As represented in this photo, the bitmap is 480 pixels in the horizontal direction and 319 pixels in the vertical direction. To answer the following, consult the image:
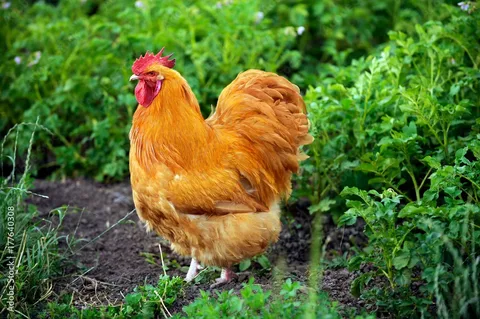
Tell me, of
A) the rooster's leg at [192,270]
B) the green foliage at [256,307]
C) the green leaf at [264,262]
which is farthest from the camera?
the green leaf at [264,262]

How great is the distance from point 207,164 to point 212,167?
0.04m

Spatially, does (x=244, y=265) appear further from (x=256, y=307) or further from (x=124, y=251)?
(x=256, y=307)

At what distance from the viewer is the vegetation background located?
12.4 feet

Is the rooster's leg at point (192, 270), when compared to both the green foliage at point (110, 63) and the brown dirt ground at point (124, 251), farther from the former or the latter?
the green foliage at point (110, 63)

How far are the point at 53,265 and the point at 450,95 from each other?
3.16 meters

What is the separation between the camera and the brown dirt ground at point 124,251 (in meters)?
4.49

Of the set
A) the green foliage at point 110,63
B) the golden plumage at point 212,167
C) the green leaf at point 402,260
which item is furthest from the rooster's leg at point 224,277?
the green foliage at point 110,63

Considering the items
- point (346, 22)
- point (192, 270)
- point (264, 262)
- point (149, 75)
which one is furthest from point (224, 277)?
point (346, 22)

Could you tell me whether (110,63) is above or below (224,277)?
above

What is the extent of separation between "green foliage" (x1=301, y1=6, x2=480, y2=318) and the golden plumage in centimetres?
59

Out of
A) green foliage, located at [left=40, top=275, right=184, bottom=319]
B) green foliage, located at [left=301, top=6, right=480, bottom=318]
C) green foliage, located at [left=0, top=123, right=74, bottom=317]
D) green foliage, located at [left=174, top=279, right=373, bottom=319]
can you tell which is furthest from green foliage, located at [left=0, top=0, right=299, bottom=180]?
green foliage, located at [left=174, top=279, right=373, bottom=319]

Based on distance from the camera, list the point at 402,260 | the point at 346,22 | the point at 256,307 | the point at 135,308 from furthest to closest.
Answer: the point at 346,22 → the point at 135,308 → the point at 402,260 → the point at 256,307

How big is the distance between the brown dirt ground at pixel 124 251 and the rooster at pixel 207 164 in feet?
1.28

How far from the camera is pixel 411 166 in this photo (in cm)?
478
